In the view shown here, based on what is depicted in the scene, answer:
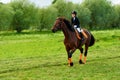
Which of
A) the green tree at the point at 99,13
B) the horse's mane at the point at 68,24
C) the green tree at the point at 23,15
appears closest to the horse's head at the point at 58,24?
the horse's mane at the point at 68,24

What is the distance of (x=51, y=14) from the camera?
85.7m

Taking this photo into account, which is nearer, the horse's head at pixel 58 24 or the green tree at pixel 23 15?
the horse's head at pixel 58 24

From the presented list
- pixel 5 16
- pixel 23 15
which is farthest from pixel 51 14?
pixel 5 16

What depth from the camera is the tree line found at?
78375 millimetres

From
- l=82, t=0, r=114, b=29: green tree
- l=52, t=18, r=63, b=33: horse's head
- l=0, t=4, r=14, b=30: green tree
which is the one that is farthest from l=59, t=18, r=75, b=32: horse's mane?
l=82, t=0, r=114, b=29: green tree

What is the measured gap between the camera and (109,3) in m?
109

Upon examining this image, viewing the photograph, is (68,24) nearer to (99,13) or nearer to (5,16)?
(5,16)

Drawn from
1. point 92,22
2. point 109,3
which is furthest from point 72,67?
point 109,3

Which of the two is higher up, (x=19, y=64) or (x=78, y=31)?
(x=78, y=31)

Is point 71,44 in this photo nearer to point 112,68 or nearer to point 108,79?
point 112,68

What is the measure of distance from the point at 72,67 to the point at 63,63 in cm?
175

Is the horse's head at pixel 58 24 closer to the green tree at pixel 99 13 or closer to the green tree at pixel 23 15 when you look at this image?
the green tree at pixel 23 15

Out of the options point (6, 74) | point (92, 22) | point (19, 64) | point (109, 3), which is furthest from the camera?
point (109, 3)

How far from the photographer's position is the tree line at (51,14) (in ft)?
257
